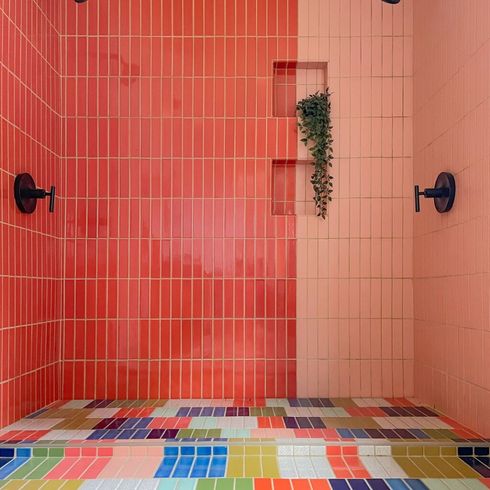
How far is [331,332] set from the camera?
371 centimetres

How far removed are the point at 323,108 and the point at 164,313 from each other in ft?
5.19

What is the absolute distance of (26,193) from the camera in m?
3.04

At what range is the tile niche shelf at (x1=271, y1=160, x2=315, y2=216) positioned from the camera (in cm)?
385

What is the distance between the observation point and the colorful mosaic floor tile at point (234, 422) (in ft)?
8.93

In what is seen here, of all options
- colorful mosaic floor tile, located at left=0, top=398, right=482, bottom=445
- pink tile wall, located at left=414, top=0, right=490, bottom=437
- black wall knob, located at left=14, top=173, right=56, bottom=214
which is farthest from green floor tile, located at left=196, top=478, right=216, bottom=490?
black wall knob, located at left=14, top=173, right=56, bottom=214

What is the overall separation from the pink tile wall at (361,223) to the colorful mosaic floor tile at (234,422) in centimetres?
26

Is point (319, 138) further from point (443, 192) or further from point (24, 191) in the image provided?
point (24, 191)

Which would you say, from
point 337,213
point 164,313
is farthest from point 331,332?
point 164,313

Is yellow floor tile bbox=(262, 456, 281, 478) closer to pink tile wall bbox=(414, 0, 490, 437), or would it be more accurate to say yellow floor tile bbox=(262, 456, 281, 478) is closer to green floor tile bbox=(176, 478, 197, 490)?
green floor tile bbox=(176, 478, 197, 490)

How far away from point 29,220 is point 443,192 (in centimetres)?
215

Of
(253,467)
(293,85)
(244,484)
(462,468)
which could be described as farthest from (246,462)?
(293,85)

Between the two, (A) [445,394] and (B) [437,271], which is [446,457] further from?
(B) [437,271]

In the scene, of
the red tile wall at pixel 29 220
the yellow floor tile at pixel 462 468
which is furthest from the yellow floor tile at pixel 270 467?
the red tile wall at pixel 29 220

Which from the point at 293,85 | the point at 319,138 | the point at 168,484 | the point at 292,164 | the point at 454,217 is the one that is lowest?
the point at 168,484
